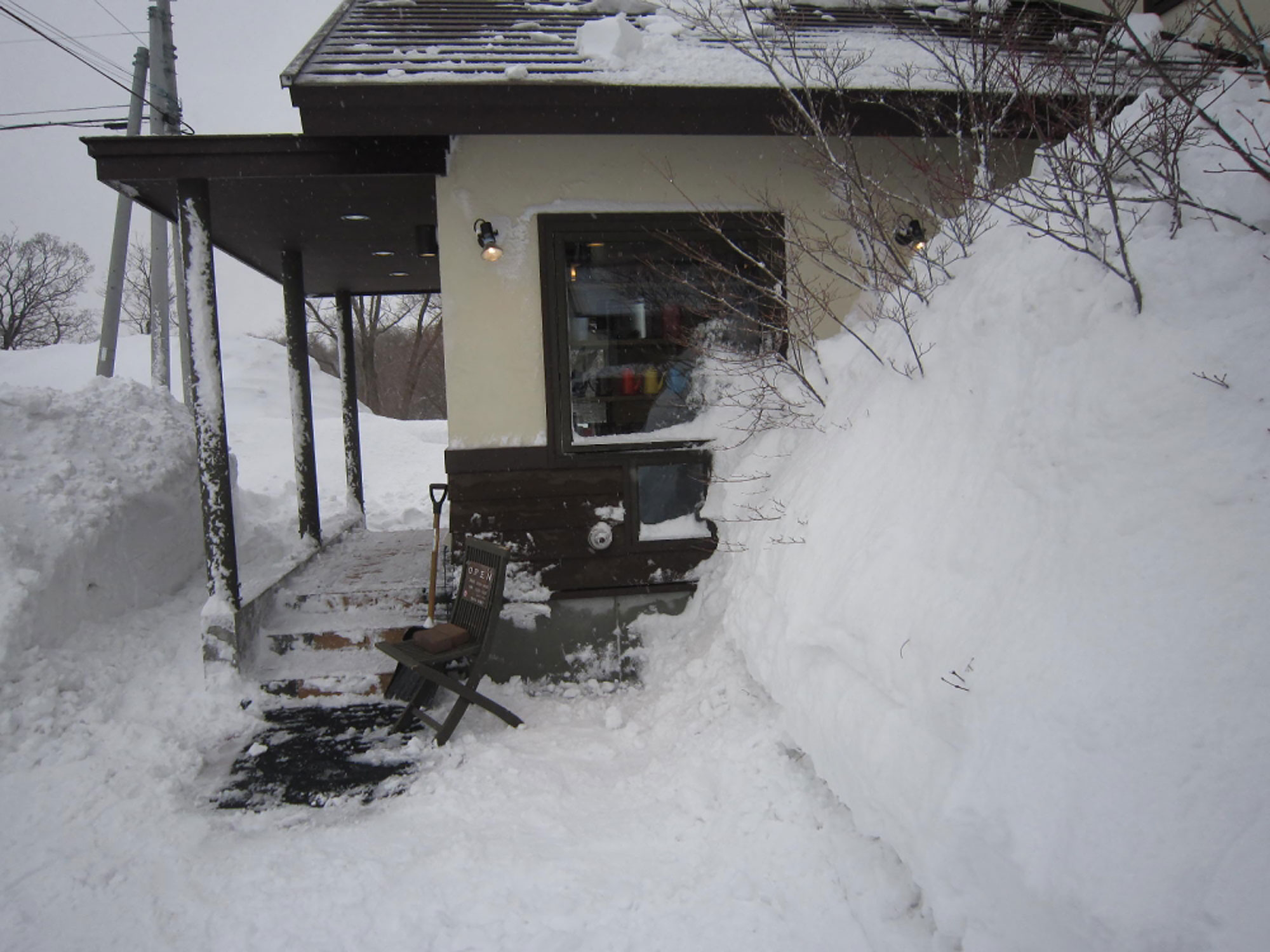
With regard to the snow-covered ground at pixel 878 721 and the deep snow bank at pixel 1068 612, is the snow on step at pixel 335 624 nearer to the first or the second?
the snow-covered ground at pixel 878 721

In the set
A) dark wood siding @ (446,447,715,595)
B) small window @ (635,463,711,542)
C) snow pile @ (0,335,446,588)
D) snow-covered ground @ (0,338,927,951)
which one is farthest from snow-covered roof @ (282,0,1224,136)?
snow pile @ (0,335,446,588)

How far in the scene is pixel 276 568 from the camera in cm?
616

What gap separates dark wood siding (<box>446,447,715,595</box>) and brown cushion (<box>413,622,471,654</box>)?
2.66 feet

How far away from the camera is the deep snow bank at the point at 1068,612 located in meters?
1.67

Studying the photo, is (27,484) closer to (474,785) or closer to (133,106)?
(474,785)

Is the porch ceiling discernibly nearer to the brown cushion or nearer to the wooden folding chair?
the wooden folding chair

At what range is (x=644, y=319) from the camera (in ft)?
17.5

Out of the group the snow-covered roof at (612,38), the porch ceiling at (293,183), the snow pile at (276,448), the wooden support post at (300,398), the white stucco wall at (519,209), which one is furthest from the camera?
the snow pile at (276,448)

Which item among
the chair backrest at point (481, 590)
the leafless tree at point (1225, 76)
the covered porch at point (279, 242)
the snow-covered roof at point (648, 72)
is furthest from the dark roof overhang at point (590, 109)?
the chair backrest at point (481, 590)

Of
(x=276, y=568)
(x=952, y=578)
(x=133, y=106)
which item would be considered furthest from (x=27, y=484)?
(x=133, y=106)

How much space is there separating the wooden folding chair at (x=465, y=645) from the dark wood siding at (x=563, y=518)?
19.1 inches

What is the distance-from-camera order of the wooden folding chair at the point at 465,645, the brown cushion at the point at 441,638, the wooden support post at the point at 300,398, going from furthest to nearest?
the wooden support post at the point at 300,398 → the brown cushion at the point at 441,638 → the wooden folding chair at the point at 465,645

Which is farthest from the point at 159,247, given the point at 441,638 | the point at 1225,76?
the point at 1225,76

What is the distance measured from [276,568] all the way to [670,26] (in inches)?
200
